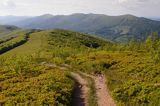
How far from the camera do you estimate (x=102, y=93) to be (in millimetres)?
50125

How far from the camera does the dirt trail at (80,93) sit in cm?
4448

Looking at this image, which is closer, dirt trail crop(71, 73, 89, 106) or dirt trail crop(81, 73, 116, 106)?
dirt trail crop(81, 73, 116, 106)

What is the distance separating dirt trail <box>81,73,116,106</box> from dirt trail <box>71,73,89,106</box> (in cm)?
233

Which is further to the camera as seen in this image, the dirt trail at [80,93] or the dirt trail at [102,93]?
the dirt trail at [80,93]

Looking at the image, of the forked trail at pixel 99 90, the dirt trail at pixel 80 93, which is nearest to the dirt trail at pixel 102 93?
the forked trail at pixel 99 90

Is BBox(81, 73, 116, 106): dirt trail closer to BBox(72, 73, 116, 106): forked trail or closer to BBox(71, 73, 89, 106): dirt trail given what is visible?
BBox(72, 73, 116, 106): forked trail

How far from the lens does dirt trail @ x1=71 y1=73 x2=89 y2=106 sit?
44.5 meters

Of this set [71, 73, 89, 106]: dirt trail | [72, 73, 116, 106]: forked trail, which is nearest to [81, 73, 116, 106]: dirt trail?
[72, 73, 116, 106]: forked trail

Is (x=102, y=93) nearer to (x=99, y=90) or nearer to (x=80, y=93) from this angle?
(x=99, y=90)

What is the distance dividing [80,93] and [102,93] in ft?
13.2

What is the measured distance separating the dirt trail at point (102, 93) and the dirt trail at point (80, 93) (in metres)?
2.33

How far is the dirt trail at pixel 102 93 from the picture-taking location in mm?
44344

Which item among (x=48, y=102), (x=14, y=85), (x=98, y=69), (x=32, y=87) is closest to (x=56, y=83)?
(x=32, y=87)

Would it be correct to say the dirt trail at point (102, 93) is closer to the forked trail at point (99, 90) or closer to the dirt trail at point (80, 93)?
Result: the forked trail at point (99, 90)
